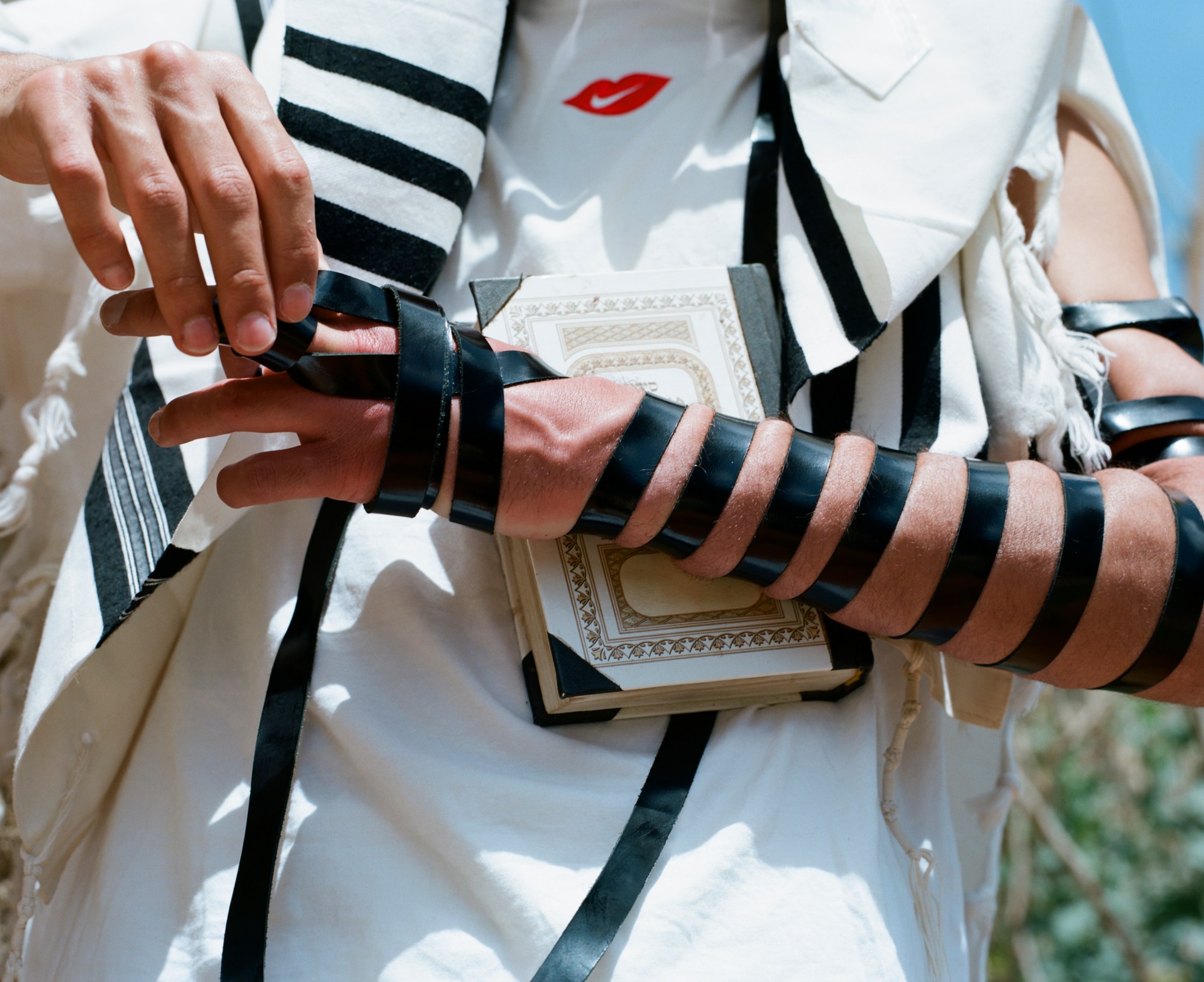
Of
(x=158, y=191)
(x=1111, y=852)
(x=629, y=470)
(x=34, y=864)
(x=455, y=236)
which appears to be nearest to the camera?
(x=158, y=191)

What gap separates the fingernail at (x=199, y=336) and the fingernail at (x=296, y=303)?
0.04 metres

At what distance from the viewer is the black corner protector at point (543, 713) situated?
76cm

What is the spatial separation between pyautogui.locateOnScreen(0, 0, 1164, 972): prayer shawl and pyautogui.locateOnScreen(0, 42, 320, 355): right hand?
7.3 inches

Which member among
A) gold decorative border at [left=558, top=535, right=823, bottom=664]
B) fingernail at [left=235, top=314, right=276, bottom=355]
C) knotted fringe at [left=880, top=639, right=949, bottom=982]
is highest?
fingernail at [left=235, top=314, right=276, bottom=355]

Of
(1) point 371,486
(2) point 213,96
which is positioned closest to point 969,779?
(1) point 371,486

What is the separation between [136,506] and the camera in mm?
814

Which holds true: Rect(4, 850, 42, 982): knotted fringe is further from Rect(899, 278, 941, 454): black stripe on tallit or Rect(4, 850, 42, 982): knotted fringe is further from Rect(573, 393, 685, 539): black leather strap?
Rect(899, 278, 941, 454): black stripe on tallit

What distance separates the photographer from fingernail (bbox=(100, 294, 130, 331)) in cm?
63

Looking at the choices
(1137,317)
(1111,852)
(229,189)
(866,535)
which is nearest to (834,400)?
(866,535)

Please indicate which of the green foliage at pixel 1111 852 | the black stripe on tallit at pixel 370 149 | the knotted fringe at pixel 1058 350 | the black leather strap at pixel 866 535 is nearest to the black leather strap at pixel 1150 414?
the knotted fringe at pixel 1058 350

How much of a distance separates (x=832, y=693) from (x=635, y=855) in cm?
21

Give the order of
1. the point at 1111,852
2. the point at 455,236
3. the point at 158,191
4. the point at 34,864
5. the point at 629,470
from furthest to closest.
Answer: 1. the point at 1111,852
2. the point at 455,236
3. the point at 34,864
4. the point at 629,470
5. the point at 158,191

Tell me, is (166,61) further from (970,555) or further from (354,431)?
(970,555)

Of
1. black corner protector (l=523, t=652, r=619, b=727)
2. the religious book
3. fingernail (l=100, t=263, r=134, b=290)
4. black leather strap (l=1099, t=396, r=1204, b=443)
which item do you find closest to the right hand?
fingernail (l=100, t=263, r=134, b=290)
